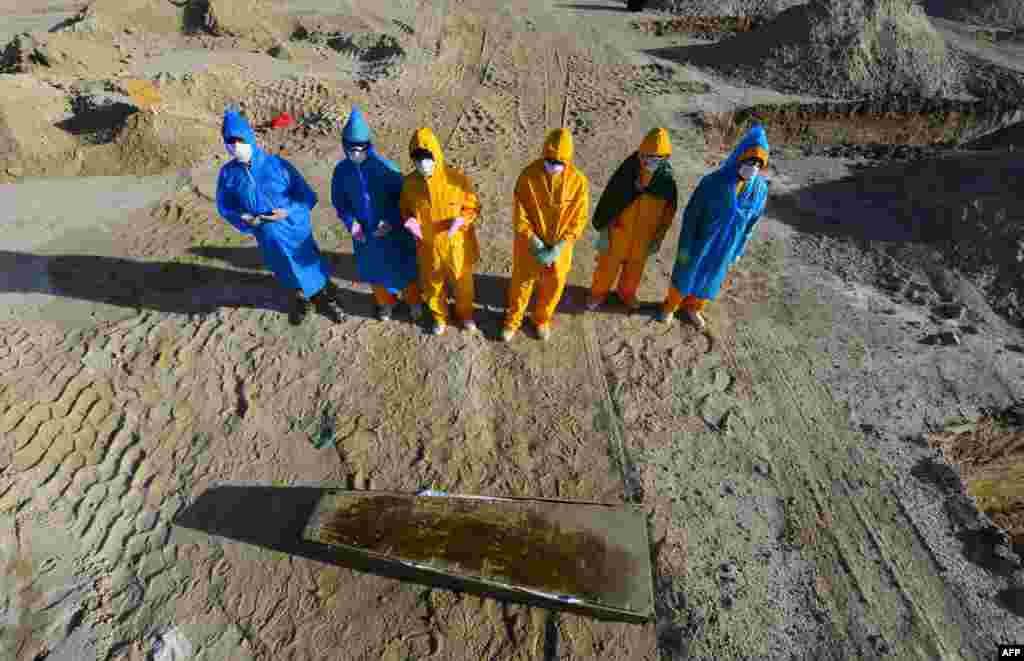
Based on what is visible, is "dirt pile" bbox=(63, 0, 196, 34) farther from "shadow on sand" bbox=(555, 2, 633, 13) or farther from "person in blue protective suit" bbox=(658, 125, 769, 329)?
"person in blue protective suit" bbox=(658, 125, 769, 329)

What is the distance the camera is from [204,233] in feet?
19.4

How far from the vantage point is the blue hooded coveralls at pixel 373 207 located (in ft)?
12.1

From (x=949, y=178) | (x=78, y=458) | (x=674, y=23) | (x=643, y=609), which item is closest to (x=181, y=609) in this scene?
(x=78, y=458)

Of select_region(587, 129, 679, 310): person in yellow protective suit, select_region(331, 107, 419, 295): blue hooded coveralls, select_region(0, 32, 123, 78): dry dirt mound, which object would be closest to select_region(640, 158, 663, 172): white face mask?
select_region(587, 129, 679, 310): person in yellow protective suit

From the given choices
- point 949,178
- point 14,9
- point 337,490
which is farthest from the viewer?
point 14,9

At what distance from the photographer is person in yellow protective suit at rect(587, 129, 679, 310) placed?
145 inches

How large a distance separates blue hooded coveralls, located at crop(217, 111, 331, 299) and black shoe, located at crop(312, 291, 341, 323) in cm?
37

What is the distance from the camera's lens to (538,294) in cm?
444

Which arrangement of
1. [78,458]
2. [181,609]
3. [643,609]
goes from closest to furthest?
[643,609] → [181,609] → [78,458]

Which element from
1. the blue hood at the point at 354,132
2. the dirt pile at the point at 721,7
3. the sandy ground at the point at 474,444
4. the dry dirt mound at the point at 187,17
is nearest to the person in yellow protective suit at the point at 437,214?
the blue hood at the point at 354,132

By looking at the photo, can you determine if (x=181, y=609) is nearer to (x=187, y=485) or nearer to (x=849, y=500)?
(x=187, y=485)

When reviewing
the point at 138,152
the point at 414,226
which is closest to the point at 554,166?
the point at 414,226

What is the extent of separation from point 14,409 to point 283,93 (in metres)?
6.63

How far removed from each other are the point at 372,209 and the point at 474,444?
2.06m
